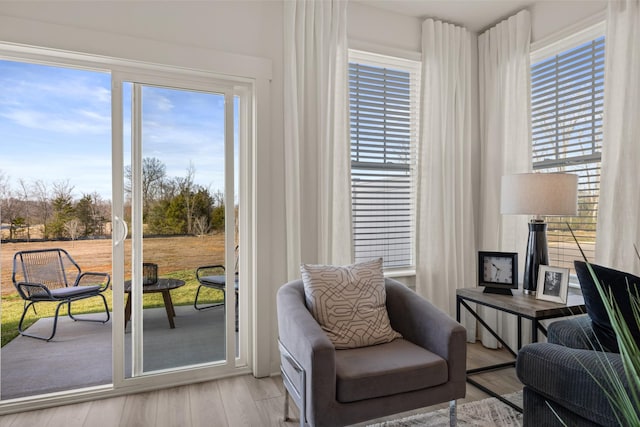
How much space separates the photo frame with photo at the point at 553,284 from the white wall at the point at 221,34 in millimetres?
1664

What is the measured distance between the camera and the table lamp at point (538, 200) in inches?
91.0

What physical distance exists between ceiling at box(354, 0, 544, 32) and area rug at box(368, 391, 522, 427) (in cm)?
284

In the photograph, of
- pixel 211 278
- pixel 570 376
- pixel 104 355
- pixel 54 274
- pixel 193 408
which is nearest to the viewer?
pixel 570 376

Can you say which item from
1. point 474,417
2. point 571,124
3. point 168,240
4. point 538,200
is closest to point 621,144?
point 571,124

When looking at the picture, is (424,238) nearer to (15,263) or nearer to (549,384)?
(549,384)

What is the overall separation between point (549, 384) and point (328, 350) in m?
0.89

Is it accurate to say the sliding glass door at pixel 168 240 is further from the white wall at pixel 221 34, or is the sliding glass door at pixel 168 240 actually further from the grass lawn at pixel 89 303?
the white wall at pixel 221 34

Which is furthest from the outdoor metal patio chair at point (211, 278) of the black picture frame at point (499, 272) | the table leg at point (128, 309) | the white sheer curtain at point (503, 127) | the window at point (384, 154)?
the white sheer curtain at point (503, 127)

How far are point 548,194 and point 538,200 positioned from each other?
0.21 ft

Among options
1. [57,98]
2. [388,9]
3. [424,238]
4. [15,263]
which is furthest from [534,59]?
[15,263]

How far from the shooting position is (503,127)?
3.19 m

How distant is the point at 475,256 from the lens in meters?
3.43

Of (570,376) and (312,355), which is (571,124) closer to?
(570,376)

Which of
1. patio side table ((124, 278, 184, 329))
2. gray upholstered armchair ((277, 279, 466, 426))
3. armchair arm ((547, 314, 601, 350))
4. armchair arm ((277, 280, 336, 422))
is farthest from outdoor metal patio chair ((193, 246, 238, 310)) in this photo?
armchair arm ((547, 314, 601, 350))
